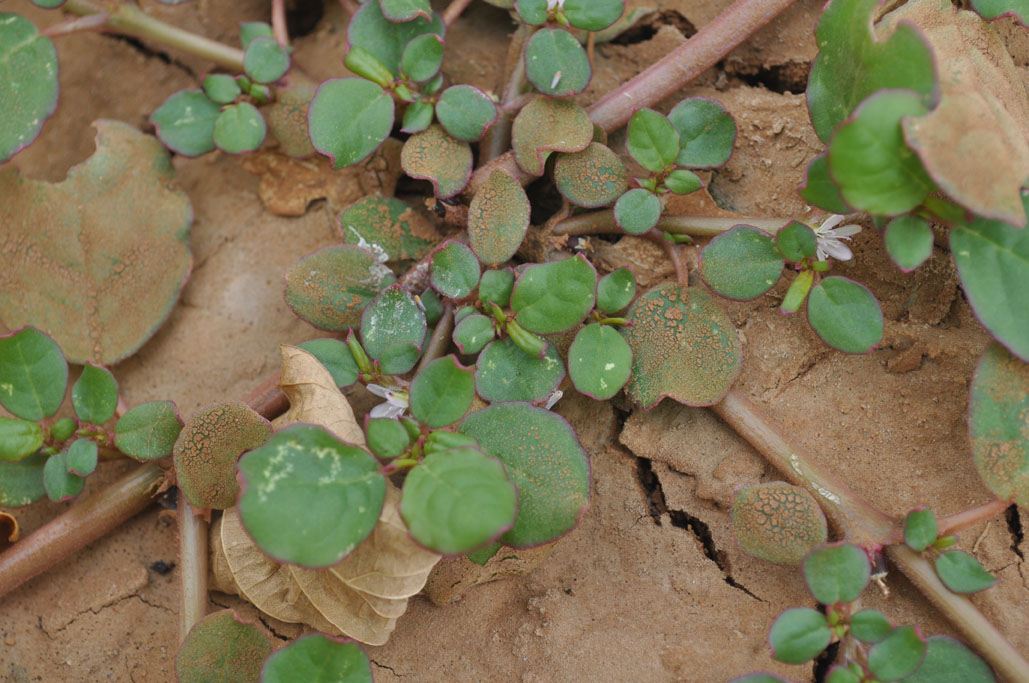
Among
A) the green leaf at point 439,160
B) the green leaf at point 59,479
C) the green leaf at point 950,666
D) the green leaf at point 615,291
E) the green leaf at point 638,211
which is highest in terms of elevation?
the green leaf at point 638,211

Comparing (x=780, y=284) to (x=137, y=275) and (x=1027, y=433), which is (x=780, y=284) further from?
(x=137, y=275)

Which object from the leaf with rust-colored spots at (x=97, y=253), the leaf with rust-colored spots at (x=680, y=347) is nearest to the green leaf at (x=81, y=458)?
the leaf with rust-colored spots at (x=97, y=253)

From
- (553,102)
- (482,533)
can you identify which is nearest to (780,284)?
→ (553,102)

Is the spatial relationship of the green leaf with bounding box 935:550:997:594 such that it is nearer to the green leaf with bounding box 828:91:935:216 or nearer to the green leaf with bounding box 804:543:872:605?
the green leaf with bounding box 804:543:872:605

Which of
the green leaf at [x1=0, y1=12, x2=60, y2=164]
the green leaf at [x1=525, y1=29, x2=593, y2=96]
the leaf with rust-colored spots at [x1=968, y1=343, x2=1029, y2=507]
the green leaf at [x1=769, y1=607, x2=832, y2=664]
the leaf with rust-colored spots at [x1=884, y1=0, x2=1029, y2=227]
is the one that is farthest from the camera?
the green leaf at [x1=0, y1=12, x2=60, y2=164]

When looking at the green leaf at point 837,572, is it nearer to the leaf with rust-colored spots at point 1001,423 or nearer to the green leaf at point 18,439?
the leaf with rust-colored spots at point 1001,423

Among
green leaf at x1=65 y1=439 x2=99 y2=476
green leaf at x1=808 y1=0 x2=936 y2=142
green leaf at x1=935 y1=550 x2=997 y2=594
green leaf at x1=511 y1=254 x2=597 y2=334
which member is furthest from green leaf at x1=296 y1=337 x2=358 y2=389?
green leaf at x1=935 y1=550 x2=997 y2=594
